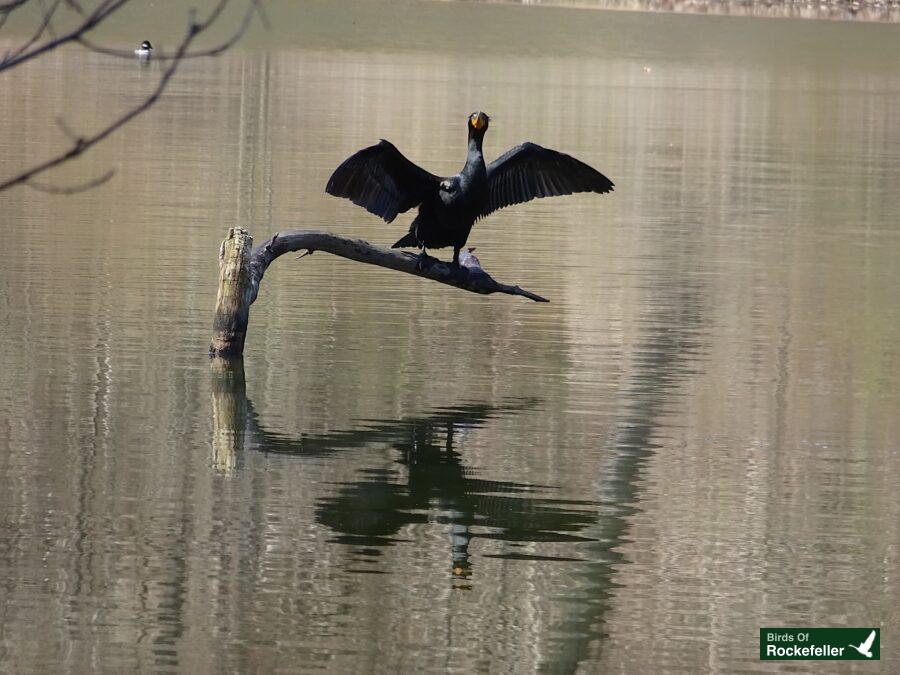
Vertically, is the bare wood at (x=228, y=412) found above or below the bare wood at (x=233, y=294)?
below

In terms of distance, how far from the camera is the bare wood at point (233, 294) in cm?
1272

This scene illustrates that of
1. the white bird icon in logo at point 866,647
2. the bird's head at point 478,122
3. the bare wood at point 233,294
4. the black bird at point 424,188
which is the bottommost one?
the white bird icon in logo at point 866,647

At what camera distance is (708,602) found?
8.37 m

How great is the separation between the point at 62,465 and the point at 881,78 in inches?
2239

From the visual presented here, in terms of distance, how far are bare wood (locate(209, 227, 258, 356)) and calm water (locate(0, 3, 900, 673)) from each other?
23 centimetres

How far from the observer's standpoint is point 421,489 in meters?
10.2

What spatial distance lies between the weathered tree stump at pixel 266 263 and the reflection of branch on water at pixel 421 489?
825 millimetres

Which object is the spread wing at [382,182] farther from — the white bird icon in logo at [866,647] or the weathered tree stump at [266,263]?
the white bird icon in logo at [866,647]

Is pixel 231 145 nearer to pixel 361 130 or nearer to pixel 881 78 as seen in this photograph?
pixel 361 130

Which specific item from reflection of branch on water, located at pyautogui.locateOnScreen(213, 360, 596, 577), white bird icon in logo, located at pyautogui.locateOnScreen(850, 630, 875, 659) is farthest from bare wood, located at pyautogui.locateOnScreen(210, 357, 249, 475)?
white bird icon in logo, located at pyautogui.locateOnScreen(850, 630, 875, 659)

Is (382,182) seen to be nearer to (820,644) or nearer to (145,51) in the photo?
(820,644)

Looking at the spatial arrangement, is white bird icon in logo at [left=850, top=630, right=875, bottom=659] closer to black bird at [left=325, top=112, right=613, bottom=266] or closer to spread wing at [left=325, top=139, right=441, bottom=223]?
black bird at [left=325, top=112, right=613, bottom=266]

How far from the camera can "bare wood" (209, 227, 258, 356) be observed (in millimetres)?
12719

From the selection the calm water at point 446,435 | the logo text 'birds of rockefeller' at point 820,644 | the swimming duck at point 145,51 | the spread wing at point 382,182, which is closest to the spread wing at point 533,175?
the spread wing at point 382,182
